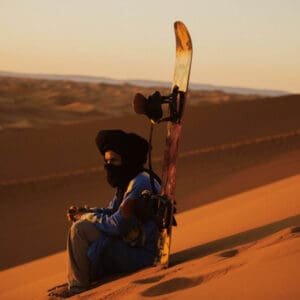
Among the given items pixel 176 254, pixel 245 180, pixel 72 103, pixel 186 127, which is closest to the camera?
pixel 176 254

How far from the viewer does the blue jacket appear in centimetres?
675

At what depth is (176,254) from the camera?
7852 millimetres

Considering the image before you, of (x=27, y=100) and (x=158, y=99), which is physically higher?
(x=27, y=100)

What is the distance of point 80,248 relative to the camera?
679 centimetres

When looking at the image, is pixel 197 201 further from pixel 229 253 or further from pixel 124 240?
pixel 229 253

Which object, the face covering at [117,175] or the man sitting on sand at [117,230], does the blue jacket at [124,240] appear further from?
the face covering at [117,175]

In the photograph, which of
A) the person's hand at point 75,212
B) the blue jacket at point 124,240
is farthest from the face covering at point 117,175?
the person's hand at point 75,212

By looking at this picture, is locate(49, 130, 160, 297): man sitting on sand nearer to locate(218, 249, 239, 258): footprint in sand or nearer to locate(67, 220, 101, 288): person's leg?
locate(67, 220, 101, 288): person's leg

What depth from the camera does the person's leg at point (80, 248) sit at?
22.2ft

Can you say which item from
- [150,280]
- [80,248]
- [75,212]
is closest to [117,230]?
[80,248]

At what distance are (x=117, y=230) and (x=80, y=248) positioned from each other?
34 centimetres

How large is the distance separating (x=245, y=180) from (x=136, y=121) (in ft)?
29.2

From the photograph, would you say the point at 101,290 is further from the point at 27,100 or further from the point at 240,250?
the point at 27,100

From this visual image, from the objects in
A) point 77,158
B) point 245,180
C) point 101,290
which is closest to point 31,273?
point 101,290
